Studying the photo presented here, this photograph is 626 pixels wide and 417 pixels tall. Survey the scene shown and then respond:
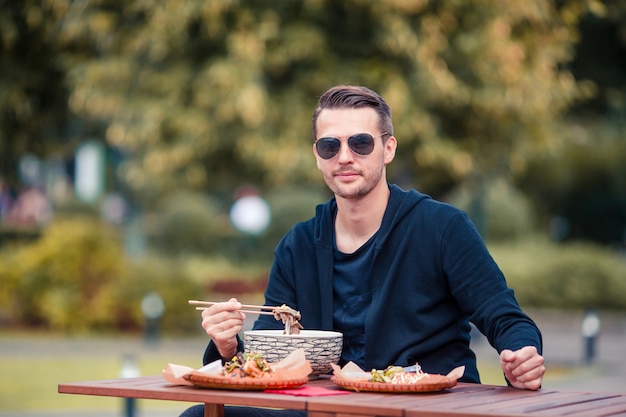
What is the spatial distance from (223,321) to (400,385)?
69cm

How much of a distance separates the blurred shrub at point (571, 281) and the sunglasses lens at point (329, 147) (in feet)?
53.8

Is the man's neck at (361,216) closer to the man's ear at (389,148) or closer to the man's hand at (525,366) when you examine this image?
the man's ear at (389,148)

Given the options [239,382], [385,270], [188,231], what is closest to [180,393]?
[239,382]

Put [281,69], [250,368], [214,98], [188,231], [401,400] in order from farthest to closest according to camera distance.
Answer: [188,231] → [281,69] → [214,98] → [250,368] → [401,400]

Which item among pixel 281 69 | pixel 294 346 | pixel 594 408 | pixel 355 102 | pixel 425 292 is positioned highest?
pixel 281 69

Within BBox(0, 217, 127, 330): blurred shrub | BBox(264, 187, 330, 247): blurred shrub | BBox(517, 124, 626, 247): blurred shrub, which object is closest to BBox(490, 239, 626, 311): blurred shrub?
BBox(264, 187, 330, 247): blurred shrub

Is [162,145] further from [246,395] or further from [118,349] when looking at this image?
[246,395]

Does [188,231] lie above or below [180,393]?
above

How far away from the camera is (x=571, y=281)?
67.4 ft

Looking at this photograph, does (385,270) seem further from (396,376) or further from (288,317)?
(396,376)

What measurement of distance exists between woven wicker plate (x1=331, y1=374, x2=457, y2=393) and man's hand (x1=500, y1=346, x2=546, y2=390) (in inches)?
8.9

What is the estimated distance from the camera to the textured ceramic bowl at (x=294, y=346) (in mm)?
3861

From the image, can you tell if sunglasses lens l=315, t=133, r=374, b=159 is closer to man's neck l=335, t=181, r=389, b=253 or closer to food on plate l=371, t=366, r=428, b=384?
man's neck l=335, t=181, r=389, b=253

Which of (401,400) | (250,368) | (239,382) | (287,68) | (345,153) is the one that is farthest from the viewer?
(287,68)
